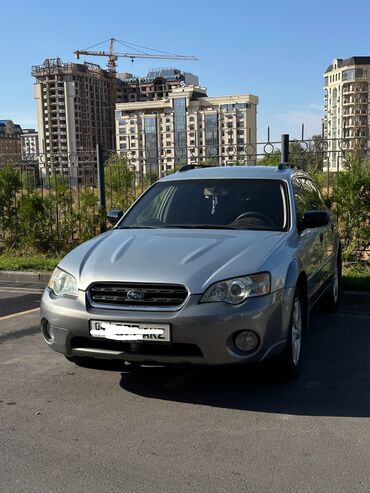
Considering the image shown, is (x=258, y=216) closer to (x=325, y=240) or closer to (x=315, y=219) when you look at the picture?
(x=315, y=219)

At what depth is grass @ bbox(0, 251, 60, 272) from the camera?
375 inches

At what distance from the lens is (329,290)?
21.6ft

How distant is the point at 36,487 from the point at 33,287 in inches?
→ 244

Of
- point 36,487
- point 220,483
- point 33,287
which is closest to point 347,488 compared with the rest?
point 220,483

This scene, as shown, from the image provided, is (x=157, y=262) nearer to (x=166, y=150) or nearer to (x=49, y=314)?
(x=49, y=314)

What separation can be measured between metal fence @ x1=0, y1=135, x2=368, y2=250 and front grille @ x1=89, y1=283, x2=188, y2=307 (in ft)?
20.4

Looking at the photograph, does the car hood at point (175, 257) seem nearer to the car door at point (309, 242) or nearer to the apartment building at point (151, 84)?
the car door at point (309, 242)

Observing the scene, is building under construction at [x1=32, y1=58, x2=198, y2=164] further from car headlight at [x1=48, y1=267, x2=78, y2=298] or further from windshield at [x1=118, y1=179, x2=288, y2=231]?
car headlight at [x1=48, y1=267, x2=78, y2=298]

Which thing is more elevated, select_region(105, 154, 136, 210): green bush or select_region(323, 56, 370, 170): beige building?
select_region(323, 56, 370, 170): beige building

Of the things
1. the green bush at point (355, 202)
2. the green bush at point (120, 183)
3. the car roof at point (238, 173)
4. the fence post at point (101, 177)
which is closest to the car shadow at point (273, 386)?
the car roof at point (238, 173)

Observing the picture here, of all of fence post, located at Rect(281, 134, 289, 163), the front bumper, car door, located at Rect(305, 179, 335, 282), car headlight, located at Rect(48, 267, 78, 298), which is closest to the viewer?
the front bumper

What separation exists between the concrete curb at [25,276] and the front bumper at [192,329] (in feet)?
17.1

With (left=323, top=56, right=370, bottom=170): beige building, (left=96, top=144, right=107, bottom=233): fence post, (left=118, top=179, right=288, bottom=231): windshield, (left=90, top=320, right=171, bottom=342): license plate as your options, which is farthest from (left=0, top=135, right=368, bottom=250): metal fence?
(left=323, top=56, right=370, bottom=170): beige building

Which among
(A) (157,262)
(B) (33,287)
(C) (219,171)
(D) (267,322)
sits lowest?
(B) (33,287)
